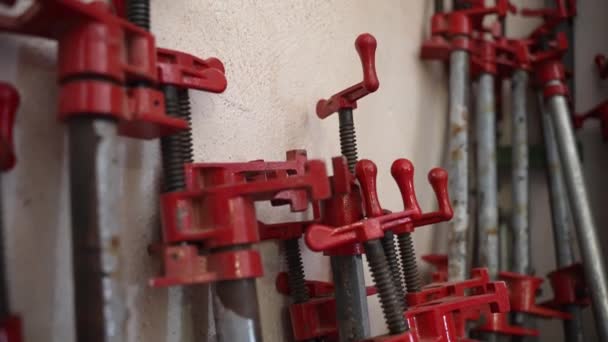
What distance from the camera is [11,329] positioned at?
383 millimetres

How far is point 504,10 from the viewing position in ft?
3.34

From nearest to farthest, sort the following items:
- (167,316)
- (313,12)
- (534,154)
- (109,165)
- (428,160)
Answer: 1. (109,165)
2. (167,316)
3. (313,12)
4. (428,160)
5. (534,154)

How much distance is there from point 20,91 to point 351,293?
0.37 meters

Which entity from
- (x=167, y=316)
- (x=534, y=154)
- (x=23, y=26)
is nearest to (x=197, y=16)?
(x=23, y=26)

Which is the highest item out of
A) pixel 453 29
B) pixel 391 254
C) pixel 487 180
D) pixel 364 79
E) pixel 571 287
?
pixel 453 29

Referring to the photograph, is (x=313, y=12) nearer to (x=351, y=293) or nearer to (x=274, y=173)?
(x=274, y=173)

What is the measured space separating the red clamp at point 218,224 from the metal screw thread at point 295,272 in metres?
0.15

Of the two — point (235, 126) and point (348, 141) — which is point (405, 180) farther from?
point (235, 126)

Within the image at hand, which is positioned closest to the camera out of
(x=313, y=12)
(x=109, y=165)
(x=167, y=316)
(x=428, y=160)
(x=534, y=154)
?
(x=109, y=165)

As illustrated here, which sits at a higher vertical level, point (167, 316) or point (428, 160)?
point (428, 160)

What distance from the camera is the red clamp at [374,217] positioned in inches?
19.8

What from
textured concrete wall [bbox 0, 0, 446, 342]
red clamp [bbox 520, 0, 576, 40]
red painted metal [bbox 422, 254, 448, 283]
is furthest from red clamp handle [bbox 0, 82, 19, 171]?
red clamp [bbox 520, 0, 576, 40]

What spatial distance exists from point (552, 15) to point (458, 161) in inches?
17.3

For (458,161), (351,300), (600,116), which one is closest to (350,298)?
(351,300)
